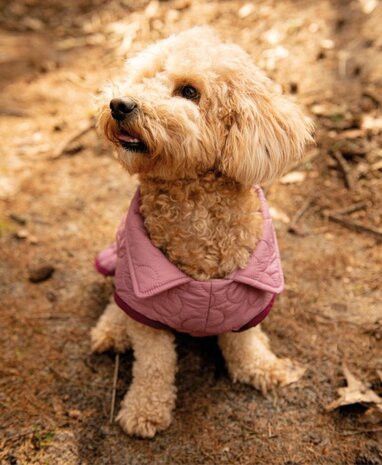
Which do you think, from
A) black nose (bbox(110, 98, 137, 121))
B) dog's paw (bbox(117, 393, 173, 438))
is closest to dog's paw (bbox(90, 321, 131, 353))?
dog's paw (bbox(117, 393, 173, 438))

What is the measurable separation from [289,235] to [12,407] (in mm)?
2062

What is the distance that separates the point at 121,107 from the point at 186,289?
0.86m

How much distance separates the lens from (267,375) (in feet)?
8.36

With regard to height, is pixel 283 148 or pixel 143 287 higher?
pixel 283 148

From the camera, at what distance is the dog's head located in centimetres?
193

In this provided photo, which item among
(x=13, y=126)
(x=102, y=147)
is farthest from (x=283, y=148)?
(x=13, y=126)

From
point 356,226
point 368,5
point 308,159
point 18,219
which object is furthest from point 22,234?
point 368,5

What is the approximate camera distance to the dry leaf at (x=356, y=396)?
2.36m

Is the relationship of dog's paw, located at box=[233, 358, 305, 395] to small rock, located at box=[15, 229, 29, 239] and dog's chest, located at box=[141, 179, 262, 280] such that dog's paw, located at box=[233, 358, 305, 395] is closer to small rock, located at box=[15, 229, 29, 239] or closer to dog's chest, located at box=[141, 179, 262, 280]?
dog's chest, located at box=[141, 179, 262, 280]

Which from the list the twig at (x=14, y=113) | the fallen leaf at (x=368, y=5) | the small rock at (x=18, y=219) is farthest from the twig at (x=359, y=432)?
the fallen leaf at (x=368, y=5)

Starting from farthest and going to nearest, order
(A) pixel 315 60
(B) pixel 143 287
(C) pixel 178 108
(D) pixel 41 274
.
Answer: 1. (A) pixel 315 60
2. (D) pixel 41 274
3. (B) pixel 143 287
4. (C) pixel 178 108

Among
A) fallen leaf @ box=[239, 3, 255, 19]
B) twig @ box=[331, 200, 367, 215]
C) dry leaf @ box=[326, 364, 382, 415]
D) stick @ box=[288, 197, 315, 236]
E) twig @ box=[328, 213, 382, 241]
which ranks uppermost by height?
fallen leaf @ box=[239, 3, 255, 19]

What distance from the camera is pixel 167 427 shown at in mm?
2430

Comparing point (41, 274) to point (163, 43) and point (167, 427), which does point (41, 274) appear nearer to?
point (167, 427)
